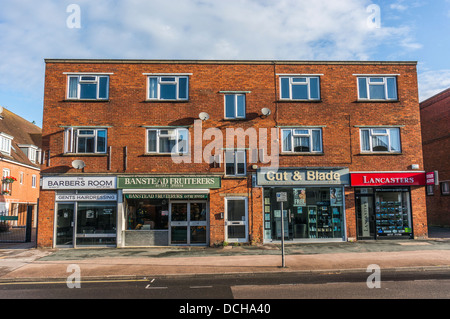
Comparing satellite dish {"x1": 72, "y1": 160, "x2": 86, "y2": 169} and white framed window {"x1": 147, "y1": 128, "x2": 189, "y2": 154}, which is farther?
white framed window {"x1": 147, "y1": 128, "x2": 189, "y2": 154}

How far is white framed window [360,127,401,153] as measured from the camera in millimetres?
17172

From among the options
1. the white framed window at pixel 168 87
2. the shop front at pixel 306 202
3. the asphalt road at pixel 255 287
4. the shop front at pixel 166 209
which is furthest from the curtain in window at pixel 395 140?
the white framed window at pixel 168 87

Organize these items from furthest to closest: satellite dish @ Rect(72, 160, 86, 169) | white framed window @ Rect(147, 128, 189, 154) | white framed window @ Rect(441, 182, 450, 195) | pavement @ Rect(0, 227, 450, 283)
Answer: white framed window @ Rect(441, 182, 450, 195)
white framed window @ Rect(147, 128, 189, 154)
satellite dish @ Rect(72, 160, 86, 169)
pavement @ Rect(0, 227, 450, 283)

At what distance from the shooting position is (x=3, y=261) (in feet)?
42.4

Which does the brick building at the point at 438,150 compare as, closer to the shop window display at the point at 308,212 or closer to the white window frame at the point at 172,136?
the shop window display at the point at 308,212

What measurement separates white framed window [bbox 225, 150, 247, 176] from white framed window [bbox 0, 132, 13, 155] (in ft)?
63.9

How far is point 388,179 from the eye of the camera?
16750 mm

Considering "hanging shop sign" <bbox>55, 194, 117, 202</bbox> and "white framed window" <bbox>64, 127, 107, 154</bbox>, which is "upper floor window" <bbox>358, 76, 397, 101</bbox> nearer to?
"white framed window" <bbox>64, 127, 107, 154</bbox>

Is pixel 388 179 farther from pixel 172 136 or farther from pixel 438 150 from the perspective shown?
pixel 438 150

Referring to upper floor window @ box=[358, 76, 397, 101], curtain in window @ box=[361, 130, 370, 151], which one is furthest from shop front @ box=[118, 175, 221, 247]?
upper floor window @ box=[358, 76, 397, 101]

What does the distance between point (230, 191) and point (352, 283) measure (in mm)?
8083

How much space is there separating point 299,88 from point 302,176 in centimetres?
461

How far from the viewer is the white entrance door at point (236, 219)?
16156 millimetres
